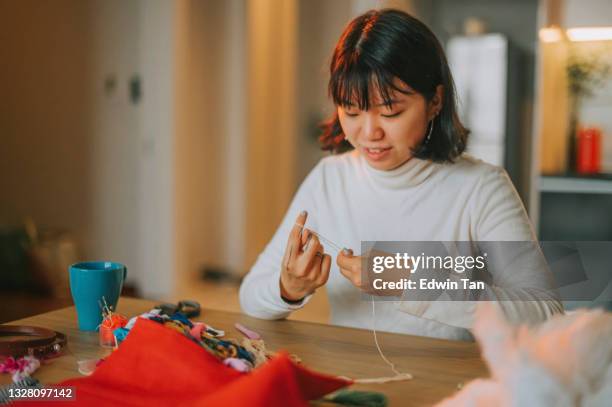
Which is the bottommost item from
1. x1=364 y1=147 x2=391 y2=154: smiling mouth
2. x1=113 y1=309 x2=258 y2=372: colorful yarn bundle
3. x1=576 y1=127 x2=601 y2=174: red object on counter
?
x1=576 y1=127 x2=601 y2=174: red object on counter

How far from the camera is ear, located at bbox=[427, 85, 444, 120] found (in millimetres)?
1260

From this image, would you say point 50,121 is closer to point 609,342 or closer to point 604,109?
point 604,109

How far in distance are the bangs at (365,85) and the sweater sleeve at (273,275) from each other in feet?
0.92

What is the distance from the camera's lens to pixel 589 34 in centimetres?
353

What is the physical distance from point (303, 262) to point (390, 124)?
0.27m

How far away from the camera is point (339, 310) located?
1.33 m

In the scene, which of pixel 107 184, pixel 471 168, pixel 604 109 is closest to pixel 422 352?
pixel 471 168

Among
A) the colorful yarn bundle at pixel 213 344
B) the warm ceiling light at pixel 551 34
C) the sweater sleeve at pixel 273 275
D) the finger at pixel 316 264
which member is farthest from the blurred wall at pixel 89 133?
the colorful yarn bundle at pixel 213 344

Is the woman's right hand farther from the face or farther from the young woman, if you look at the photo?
the face

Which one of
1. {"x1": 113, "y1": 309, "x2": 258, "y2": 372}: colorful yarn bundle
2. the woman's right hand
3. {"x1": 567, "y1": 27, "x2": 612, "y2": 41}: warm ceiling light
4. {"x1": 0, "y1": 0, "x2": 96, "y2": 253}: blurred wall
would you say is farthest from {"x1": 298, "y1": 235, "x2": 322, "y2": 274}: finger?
{"x1": 0, "y1": 0, "x2": 96, "y2": 253}: blurred wall

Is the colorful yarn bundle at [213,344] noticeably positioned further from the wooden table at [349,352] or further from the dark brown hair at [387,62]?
the dark brown hair at [387,62]

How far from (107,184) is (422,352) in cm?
358

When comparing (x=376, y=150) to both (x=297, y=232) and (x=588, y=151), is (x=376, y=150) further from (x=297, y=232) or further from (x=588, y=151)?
(x=588, y=151)

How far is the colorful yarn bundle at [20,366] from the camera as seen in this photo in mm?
841
